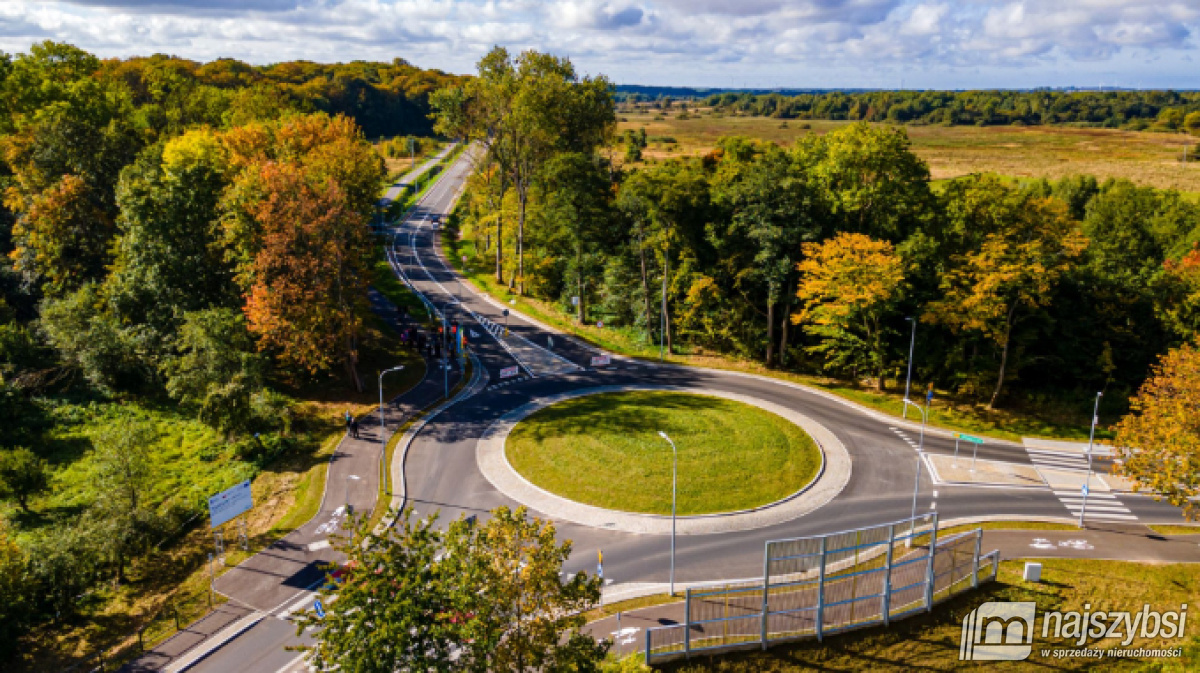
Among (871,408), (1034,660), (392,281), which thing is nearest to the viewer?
(1034,660)

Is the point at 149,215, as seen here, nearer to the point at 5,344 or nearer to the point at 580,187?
the point at 5,344

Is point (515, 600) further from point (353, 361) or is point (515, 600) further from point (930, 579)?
point (353, 361)

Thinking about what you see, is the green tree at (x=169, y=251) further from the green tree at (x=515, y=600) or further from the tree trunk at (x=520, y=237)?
the green tree at (x=515, y=600)

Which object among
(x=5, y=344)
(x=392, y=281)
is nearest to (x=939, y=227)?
(x=392, y=281)

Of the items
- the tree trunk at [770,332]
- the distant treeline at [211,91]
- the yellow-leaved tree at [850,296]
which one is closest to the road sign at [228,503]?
the yellow-leaved tree at [850,296]

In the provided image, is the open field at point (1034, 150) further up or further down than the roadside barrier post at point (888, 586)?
further up

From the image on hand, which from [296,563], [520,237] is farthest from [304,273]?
[520,237]

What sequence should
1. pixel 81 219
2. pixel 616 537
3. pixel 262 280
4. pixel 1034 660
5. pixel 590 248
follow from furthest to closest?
pixel 590 248
pixel 81 219
pixel 262 280
pixel 616 537
pixel 1034 660
